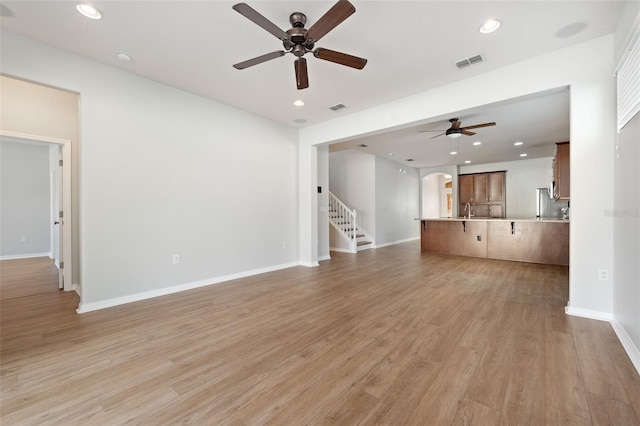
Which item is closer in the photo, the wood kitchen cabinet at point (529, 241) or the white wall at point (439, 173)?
the wood kitchen cabinet at point (529, 241)

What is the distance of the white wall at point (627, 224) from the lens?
2010 millimetres

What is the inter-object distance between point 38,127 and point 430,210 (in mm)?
12766

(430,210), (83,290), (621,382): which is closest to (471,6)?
(621,382)

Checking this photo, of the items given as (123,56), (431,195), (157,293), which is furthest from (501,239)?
(123,56)

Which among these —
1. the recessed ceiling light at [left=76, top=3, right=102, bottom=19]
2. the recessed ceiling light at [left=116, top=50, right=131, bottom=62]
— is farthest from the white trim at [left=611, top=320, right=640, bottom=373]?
the recessed ceiling light at [left=116, top=50, right=131, bottom=62]

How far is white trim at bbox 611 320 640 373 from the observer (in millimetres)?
1935

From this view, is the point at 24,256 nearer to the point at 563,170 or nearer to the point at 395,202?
the point at 395,202

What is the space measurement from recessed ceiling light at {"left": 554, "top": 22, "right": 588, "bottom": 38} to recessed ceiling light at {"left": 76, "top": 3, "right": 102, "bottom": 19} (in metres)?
4.36

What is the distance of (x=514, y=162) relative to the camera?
9.06 metres

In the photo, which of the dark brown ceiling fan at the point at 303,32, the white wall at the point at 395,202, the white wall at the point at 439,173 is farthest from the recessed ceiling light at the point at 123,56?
the white wall at the point at 439,173

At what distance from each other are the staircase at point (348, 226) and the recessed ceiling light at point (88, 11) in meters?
6.10

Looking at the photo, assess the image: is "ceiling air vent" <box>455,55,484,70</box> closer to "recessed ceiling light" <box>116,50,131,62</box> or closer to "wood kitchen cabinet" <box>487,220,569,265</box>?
"recessed ceiling light" <box>116,50,131,62</box>

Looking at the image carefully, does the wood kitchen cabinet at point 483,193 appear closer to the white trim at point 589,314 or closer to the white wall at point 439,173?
the white wall at point 439,173

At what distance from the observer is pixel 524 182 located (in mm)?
8883
